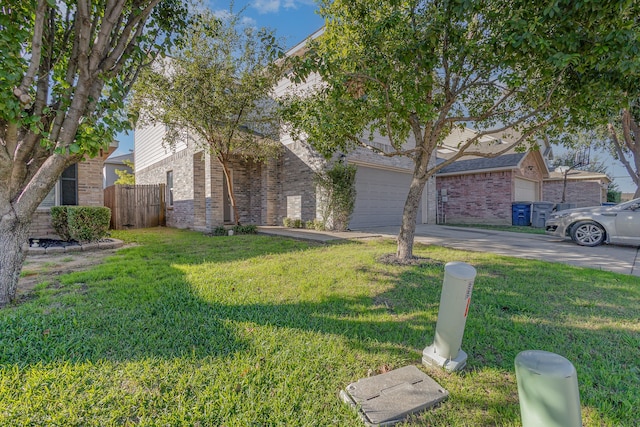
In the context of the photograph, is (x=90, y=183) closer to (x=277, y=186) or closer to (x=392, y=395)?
(x=277, y=186)

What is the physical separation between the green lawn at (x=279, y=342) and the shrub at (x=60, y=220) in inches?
154

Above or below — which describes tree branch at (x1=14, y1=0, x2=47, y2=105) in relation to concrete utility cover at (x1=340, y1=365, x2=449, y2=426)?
above

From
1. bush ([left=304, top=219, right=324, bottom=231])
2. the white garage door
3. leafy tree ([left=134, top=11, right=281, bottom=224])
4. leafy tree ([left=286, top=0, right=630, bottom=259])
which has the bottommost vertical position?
bush ([left=304, top=219, right=324, bottom=231])

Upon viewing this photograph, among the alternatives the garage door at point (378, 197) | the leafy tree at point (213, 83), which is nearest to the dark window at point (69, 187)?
the leafy tree at point (213, 83)

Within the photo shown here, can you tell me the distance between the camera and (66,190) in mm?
8234

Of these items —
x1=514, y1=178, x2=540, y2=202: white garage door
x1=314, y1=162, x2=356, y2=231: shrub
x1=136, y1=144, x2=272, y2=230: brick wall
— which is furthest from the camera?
x1=514, y1=178, x2=540, y2=202: white garage door

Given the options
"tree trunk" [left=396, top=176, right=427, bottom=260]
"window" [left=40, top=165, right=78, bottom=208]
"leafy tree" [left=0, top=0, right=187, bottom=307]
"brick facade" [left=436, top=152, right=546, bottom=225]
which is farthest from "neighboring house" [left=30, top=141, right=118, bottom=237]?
"brick facade" [left=436, top=152, right=546, bottom=225]

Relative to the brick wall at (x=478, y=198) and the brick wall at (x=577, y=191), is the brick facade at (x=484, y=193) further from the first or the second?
the brick wall at (x=577, y=191)

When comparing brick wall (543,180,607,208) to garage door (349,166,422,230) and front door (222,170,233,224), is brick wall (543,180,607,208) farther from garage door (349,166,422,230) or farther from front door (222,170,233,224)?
front door (222,170,233,224)

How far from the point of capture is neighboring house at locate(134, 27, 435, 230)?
10.8 metres

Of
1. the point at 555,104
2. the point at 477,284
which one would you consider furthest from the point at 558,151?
the point at 477,284

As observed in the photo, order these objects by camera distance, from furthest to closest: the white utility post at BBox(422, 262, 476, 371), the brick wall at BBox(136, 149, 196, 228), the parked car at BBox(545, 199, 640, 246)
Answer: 1. the brick wall at BBox(136, 149, 196, 228)
2. the parked car at BBox(545, 199, 640, 246)
3. the white utility post at BBox(422, 262, 476, 371)

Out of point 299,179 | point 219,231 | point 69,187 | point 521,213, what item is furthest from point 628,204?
point 69,187

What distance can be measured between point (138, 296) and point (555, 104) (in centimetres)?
671
